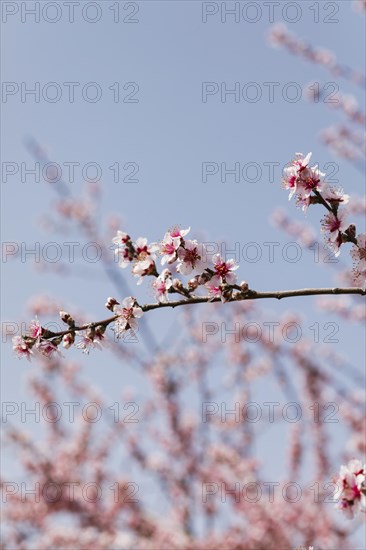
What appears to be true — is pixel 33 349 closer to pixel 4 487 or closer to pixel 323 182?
pixel 323 182

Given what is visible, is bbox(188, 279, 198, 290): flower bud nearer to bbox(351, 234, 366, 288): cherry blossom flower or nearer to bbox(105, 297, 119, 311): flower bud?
bbox(105, 297, 119, 311): flower bud

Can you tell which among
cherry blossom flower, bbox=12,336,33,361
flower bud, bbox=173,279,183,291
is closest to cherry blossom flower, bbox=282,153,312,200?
flower bud, bbox=173,279,183,291

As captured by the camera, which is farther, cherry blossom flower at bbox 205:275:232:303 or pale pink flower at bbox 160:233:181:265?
pale pink flower at bbox 160:233:181:265

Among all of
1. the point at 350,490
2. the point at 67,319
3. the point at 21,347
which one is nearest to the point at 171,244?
the point at 67,319

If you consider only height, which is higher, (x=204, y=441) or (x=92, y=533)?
(x=204, y=441)

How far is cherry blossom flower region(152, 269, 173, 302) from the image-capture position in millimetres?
2951

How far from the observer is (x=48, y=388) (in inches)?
496

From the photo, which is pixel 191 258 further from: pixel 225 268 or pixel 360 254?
pixel 360 254

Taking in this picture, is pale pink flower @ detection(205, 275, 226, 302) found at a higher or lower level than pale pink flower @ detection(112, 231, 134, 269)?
lower

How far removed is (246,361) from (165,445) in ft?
7.81

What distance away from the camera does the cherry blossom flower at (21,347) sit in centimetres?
316

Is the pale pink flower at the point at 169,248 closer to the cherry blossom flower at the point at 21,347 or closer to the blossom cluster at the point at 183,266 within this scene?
the blossom cluster at the point at 183,266

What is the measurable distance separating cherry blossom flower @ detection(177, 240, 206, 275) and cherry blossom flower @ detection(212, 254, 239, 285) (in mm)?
74

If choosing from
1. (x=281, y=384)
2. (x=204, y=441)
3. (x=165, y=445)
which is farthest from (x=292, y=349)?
(x=165, y=445)
